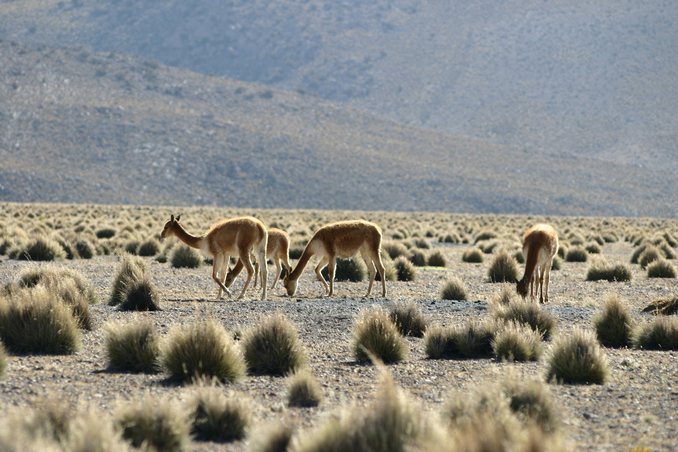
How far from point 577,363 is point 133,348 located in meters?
4.35

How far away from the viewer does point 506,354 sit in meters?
11.7

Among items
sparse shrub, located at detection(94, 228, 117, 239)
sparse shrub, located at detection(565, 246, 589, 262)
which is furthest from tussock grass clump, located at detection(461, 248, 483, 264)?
sparse shrub, located at detection(94, 228, 117, 239)

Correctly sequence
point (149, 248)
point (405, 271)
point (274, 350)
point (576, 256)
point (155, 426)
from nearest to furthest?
point (155, 426) → point (274, 350) → point (405, 271) → point (149, 248) → point (576, 256)

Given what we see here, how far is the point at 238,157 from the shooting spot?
10569 cm

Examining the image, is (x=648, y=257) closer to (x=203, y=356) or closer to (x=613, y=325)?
(x=613, y=325)

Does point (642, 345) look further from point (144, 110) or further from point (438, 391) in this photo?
point (144, 110)

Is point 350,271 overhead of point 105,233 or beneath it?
beneath

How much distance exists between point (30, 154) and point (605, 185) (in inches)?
2281

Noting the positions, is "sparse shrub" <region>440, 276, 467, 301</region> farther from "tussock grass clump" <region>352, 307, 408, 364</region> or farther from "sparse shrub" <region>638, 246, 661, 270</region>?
"sparse shrub" <region>638, 246, 661, 270</region>

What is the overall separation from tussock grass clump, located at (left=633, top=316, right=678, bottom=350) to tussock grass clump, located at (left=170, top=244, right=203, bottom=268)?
14674 mm

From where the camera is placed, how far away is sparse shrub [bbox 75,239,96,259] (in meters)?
28.6

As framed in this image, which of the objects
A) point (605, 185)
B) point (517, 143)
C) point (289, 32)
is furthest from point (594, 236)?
point (289, 32)

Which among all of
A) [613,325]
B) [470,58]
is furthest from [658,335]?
[470,58]

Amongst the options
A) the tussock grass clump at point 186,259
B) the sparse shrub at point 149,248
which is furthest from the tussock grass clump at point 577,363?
the sparse shrub at point 149,248
